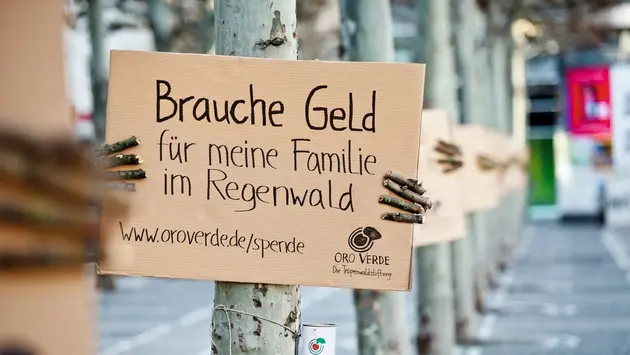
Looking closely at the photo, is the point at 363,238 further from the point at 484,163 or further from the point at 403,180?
the point at 484,163

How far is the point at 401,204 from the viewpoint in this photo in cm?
507

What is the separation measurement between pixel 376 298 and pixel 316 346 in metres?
5.61

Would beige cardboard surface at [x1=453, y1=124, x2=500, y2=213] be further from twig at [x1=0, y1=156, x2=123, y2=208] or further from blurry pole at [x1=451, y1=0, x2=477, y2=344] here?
twig at [x1=0, y1=156, x2=123, y2=208]

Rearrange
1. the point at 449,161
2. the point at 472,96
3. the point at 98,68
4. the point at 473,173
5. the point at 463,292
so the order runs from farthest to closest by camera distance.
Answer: the point at 98,68 < the point at 472,96 < the point at 463,292 < the point at 473,173 < the point at 449,161

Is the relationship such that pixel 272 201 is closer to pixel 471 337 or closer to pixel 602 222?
pixel 471 337

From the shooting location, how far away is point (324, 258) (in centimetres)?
509

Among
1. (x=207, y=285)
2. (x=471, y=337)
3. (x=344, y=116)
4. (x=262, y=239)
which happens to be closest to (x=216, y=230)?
(x=262, y=239)

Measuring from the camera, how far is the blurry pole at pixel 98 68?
92.0 ft

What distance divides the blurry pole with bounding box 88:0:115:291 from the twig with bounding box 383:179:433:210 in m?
22.8

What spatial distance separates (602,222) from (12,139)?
5321cm

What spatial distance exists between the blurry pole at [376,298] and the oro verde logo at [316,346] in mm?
5498

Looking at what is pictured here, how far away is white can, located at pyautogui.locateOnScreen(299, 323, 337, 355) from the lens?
5.25 metres

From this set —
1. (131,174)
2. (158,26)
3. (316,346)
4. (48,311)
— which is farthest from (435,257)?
(158,26)

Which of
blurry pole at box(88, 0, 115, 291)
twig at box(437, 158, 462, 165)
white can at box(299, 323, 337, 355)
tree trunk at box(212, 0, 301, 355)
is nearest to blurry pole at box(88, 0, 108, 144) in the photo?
blurry pole at box(88, 0, 115, 291)
